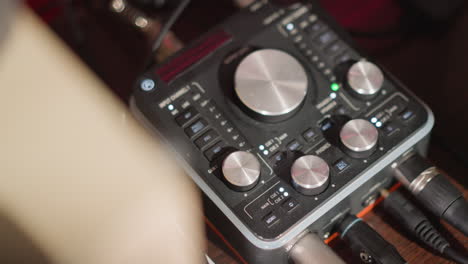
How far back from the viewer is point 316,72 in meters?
0.67

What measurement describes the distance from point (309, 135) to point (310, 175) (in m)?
0.05

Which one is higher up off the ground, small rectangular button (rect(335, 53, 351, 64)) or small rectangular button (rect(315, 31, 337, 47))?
small rectangular button (rect(315, 31, 337, 47))

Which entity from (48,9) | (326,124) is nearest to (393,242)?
(326,124)

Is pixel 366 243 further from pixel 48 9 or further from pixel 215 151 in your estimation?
pixel 48 9

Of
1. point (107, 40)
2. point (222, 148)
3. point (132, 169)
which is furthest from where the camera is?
point (107, 40)

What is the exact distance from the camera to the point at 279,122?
2.10 ft

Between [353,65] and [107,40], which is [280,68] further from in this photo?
[107,40]

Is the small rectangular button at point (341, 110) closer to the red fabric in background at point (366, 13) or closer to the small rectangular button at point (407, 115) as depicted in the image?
the small rectangular button at point (407, 115)

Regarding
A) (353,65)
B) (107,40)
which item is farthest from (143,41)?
(353,65)

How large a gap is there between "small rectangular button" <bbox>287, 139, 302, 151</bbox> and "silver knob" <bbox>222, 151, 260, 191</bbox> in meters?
0.04

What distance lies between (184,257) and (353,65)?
10.0 inches

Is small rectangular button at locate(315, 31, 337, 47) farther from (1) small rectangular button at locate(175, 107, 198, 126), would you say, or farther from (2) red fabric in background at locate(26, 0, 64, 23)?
(2) red fabric in background at locate(26, 0, 64, 23)

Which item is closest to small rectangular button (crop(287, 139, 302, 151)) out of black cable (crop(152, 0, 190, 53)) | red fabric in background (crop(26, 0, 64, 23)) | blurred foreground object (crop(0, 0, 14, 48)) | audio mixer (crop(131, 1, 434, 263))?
audio mixer (crop(131, 1, 434, 263))

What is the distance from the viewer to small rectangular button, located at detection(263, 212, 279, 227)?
0.59 metres
